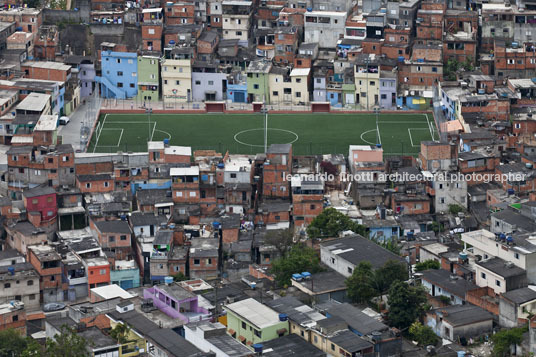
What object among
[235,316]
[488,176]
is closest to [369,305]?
[235,316]

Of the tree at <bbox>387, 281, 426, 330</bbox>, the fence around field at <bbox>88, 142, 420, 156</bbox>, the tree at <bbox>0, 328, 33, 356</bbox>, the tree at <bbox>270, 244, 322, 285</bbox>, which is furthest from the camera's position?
the fence around field at <bbox>88, 142, 420, 156</bbox>

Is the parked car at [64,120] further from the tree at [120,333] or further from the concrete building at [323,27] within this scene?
the tree at [120,333]

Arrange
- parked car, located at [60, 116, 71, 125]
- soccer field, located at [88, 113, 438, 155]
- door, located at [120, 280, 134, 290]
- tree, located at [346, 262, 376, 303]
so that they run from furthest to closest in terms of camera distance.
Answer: parked car, located at [60, 116, 71, 125] → soccer field, located at [88, 113, 438, 155] → door, located at [120, 280, 134, 290] → tree, located at [346, 262, 376, 303]

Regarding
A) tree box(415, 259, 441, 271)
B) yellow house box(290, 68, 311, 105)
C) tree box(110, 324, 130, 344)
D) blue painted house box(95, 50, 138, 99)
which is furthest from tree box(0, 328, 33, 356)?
yellow house box(290, 68, 311, 105)

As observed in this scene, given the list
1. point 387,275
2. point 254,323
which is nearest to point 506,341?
point 387,275

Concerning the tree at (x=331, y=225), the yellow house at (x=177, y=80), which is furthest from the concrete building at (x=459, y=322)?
the yellow house at (x=177, y=80)

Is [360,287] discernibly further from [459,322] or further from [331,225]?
[331,225]

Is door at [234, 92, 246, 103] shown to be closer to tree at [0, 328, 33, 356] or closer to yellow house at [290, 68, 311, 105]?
yellow house at [290, 68, 311, 105]
